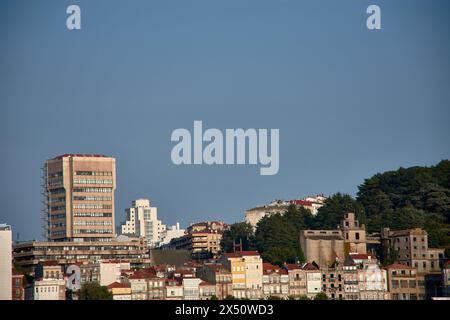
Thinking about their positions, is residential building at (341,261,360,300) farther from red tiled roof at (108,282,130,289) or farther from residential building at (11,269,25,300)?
residential building at (11,269,25,300)

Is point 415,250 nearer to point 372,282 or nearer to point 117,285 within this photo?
point 372,282

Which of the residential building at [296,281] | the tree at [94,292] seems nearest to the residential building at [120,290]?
the tree at [94,292]

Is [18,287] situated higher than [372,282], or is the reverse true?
[372,282]

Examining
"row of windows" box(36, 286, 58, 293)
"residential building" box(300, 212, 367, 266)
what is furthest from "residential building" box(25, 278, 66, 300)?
"residential building" box(300, 212, 367, 266)

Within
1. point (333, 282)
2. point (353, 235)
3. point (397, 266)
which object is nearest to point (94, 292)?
point (333, 282)

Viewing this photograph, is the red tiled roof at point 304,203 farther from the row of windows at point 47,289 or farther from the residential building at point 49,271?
the row of windows at point 47,289
